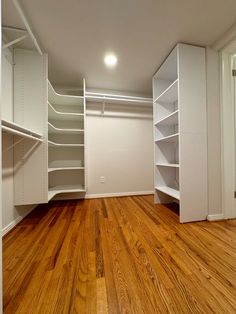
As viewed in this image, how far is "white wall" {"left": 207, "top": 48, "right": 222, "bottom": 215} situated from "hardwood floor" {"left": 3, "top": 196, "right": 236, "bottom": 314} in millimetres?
289

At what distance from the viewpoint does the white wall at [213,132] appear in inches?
71.4

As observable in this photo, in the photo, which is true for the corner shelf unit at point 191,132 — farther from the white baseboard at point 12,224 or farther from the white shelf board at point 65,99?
the white baseboard at point 12,224

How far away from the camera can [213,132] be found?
183 centimetres

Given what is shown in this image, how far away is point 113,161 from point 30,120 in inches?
63.0

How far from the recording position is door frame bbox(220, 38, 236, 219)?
181cm

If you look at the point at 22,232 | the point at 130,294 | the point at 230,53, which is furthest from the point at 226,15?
the point at 22,232

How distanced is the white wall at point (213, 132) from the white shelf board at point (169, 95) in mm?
399

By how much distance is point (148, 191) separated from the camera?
3.11 meters

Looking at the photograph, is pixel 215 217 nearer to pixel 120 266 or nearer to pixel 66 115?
pixel 120 266

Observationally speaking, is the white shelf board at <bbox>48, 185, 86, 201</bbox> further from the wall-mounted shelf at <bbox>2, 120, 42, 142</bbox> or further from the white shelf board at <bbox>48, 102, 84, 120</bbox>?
the white shelf board at <bbox>48, 102, 84, 120</bbox>

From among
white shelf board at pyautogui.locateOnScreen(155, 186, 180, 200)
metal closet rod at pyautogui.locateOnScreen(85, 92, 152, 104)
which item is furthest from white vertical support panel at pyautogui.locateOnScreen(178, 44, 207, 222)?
metal closet rod at pyautogui.locateOnScreen(85, 92, 152, 104)

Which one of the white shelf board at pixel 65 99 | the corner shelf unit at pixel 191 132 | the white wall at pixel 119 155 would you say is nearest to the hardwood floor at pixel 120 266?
the corner shelf unit at pixel 191 132

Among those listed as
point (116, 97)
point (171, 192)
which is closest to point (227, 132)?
point (171, 192)

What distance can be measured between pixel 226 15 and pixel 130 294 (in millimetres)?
2371
